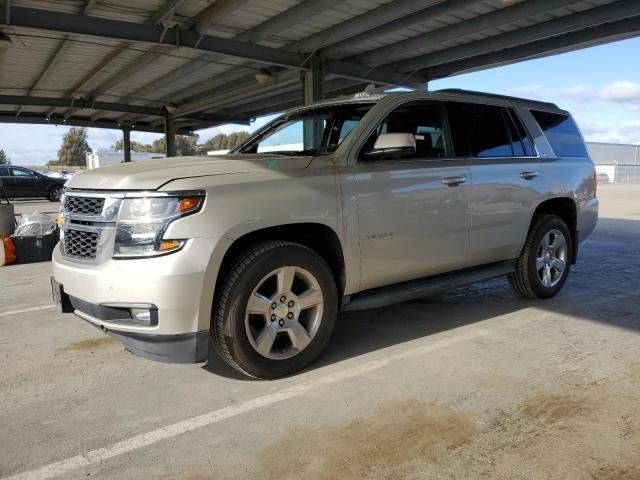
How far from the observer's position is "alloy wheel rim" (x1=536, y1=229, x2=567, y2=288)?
5.34 m

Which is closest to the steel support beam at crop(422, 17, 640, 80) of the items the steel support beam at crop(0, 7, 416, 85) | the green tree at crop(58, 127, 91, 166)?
the steel support beam at crop(0, 7, 416, 85)

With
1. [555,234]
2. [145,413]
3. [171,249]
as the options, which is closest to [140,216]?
[171,249]

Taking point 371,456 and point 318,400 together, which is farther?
point 318,400

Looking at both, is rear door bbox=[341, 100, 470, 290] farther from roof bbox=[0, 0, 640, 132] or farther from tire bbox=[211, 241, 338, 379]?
roof bbox=[0, 0, 640, 132]

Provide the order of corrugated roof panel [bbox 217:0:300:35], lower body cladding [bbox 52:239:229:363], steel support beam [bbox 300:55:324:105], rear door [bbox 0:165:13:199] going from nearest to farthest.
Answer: lower body cladding [bbox 52:239:229:363]
corrugated roof panel [bbox 217:0:300:35]
steel support beam [bbox 300:55:324:105]
rear door [bbox 0:165:13:199]

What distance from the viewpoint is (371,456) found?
103 inches

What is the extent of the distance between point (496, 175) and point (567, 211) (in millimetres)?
1512

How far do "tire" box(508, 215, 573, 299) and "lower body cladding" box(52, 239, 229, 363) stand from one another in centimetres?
342

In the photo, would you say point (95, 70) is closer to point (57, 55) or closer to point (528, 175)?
point (57, 55)

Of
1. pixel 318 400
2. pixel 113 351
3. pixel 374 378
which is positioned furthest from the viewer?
pixel 113 351

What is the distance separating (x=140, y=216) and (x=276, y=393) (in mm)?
1398

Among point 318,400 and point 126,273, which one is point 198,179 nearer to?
point 126,273

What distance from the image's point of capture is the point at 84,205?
11.3 feet

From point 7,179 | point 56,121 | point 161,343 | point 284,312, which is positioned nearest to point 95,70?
point 7,179
